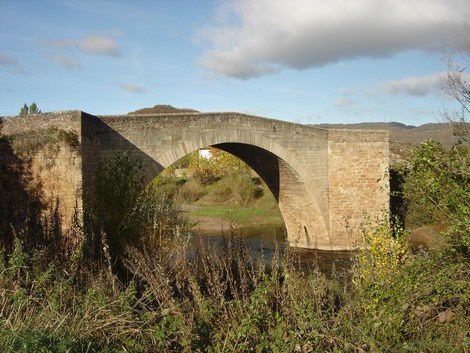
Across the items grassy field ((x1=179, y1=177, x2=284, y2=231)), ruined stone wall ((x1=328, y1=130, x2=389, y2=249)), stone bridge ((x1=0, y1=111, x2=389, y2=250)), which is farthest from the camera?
grassy field ((x1=179, y1=177, x2=284, y2=231))

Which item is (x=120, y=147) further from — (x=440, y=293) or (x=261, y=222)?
(x=261, y=222)

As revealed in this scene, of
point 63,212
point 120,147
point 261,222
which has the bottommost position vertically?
point 261,222

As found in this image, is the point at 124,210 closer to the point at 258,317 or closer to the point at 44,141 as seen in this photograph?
the point at 44,141

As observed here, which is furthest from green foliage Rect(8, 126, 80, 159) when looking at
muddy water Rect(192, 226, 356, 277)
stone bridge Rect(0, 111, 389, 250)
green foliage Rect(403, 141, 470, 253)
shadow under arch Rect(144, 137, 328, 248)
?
green foliage Rect(403, 141, 470, 253)

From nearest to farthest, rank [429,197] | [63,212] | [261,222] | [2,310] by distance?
[2,310]
[429,197]
[63,212]
[261,222]

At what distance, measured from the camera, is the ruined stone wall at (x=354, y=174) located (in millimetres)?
15711

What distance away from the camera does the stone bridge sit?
11094 millimetres

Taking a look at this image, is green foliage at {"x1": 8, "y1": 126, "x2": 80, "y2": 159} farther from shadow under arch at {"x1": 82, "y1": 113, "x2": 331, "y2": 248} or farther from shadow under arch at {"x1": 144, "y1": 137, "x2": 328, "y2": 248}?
shadow under arch at {"x1": 144, "y1": 137, "x2": 328, "y2": 248}

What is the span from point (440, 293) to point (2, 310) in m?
4.23

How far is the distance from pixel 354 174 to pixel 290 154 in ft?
8.11

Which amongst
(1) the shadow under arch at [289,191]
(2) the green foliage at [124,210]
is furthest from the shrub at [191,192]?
(2) the green foliage at [124,210]

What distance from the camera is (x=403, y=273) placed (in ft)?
17.3

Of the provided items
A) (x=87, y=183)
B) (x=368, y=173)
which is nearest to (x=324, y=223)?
(x=368, y=173)

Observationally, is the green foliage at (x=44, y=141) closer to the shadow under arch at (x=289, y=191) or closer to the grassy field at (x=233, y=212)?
the shadow under arch at (x=289, y=191)
